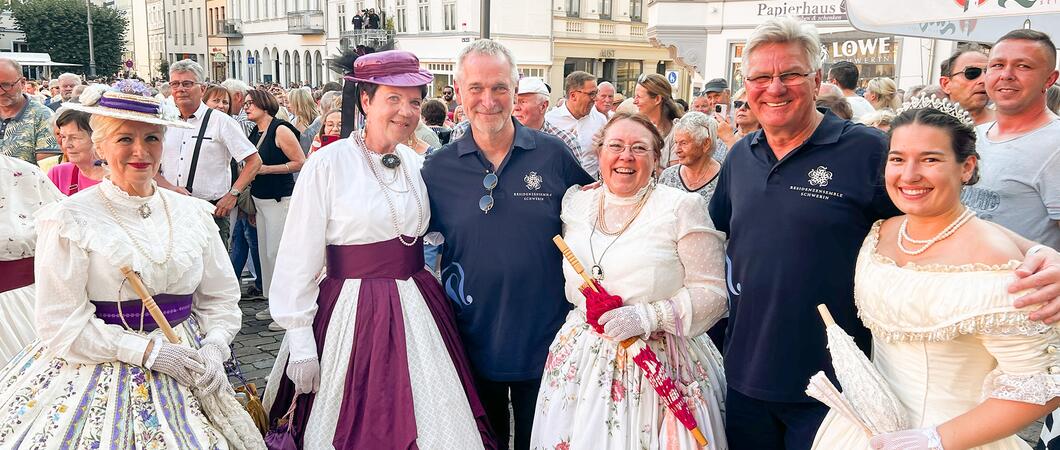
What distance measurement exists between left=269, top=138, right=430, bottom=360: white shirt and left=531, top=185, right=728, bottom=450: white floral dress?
83 centimetres

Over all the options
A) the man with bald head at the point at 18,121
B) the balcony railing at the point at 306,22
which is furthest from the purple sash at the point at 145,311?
the balcony railing at the point at 306,22

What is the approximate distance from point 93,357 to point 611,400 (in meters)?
1.88

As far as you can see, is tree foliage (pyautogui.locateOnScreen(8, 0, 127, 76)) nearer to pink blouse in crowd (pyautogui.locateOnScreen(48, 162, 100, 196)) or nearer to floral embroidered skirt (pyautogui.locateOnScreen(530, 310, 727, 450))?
pink blouse in crowd (pyautogui.locateOnScreen(48, 162, 100, 196))

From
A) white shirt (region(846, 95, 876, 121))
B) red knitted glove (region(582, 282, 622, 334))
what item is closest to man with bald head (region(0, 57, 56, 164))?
red knitted glove (region(582, 282, 622, 334))

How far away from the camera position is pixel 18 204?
3453 mm

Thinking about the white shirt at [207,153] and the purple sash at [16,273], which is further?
the white shirt at [207,153]

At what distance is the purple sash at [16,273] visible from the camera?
3.41 meters

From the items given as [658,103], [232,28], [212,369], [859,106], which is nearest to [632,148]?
[212,369]

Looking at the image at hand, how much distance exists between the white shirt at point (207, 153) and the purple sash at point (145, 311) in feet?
11.2

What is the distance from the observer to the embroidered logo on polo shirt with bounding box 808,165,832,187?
2455mm

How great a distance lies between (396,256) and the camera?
121 inches

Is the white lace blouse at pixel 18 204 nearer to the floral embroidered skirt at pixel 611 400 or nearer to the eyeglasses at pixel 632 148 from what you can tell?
the floral embroidered skirt at pixel 611 400

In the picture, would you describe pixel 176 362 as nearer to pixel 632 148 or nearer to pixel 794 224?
pixel 632 148

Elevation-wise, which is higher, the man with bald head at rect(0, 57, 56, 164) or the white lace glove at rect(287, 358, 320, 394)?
the man with bald head at rect(0, 57, 56, 164)
